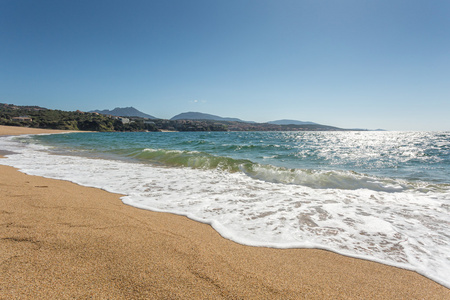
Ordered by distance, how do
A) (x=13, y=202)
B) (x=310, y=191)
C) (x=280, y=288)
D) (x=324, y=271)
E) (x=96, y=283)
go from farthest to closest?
(x=310, y=191) → (x=13, y=202) → (x=324, y=271) → (x=280, y=288) → (x=96, y=283)

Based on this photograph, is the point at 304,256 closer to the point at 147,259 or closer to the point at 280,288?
the point at 280,288

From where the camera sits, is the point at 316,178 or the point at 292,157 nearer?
the point at 316,178

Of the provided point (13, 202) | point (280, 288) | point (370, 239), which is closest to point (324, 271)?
point (280, 288)

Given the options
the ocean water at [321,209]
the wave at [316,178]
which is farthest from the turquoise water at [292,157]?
the ocean water at [321,209]

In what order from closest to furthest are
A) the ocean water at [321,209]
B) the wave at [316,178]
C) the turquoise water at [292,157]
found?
the ocean water at [321,209], the wave at [316,178], the turquoise water at [292,157]

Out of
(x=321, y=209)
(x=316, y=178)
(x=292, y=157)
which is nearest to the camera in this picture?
(x=321, y=209)

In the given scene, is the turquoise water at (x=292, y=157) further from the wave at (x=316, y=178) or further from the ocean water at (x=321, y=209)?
the ocean water at (x=321, y=209)

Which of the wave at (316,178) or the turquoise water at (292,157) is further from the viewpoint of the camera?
the turquoise water at (292,157)

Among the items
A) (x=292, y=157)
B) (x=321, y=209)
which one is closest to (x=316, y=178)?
(x=321, y=209)

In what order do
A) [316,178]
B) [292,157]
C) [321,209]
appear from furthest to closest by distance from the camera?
[292,157] → [316,178] → [321,209]

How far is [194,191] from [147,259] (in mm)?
3522

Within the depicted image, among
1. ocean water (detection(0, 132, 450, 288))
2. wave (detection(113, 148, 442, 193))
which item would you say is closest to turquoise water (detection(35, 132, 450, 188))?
wave (detection(113, 148, 442, 193))

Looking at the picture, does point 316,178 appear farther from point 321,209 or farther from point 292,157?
point 292,157

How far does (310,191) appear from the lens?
6.05 metres
